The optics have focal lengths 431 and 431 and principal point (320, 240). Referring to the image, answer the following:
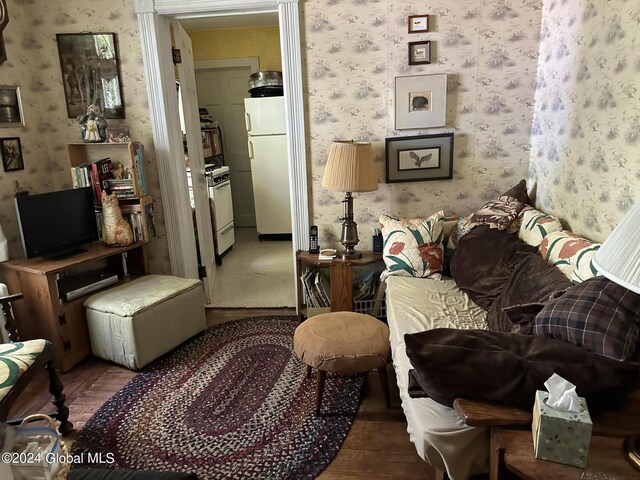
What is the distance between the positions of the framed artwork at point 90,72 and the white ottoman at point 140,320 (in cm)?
130

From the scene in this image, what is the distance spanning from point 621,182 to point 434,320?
1.01 meters

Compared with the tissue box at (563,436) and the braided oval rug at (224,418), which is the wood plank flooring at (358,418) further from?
the tissue box at (563,436)

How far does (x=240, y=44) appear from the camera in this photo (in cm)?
539

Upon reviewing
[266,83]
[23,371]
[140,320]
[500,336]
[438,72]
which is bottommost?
[140,320]

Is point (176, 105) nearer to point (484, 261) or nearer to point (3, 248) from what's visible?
point (3, 248)

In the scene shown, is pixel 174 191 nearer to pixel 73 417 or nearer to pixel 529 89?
pixel 73 417

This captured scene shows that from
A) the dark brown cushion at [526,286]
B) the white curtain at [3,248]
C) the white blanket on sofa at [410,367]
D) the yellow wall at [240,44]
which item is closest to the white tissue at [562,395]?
the white blanket on sofa at [410,367]

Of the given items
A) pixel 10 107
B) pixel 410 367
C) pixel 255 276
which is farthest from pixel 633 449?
pixel 10 107

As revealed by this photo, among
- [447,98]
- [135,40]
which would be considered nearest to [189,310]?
[135,40]

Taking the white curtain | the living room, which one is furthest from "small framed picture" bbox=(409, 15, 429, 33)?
the white curtain

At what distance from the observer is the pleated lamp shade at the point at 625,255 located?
0.92m

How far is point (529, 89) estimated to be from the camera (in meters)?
2.76

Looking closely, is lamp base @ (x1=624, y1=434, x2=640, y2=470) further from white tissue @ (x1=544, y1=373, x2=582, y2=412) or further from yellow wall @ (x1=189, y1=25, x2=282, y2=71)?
yellow wall @ (x1=189, y1=25, x2=282, y2=71)

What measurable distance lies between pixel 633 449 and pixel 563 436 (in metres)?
0.18
